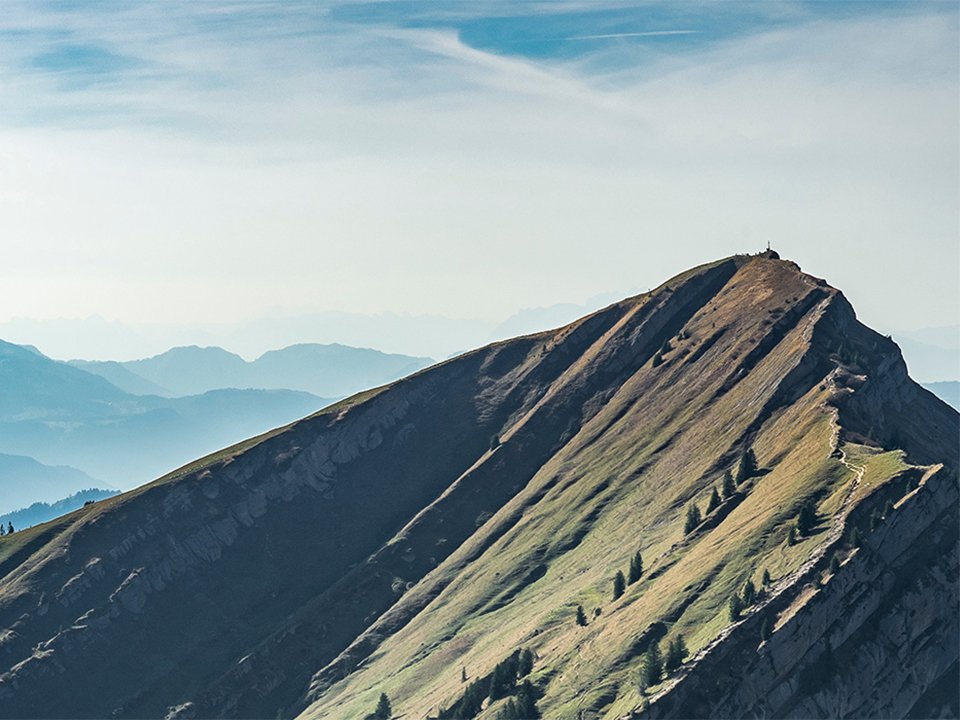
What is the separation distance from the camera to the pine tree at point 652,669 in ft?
571

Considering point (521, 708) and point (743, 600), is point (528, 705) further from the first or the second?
point (743, 600)

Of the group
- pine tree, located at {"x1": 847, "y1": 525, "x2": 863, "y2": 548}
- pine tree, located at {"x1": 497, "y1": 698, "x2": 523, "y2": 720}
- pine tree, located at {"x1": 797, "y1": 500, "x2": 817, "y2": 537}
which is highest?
pine tree, located at {"x1": 797, "y1": 500, "x2": 817, "y2": 537}

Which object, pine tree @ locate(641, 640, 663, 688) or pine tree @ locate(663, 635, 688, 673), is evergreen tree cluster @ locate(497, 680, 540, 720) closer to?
→ pine tree @ locate(641, 640, 663, 688)

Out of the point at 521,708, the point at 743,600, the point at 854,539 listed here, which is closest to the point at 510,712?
the point at 521,708

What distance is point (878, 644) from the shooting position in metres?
181

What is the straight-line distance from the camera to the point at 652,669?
174 metres

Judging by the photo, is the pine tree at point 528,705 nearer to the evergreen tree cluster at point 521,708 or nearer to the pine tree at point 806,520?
the evergreen tree cluster at point 521,708

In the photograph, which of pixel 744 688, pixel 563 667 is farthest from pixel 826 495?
pixel 563 667

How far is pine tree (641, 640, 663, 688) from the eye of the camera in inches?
6855

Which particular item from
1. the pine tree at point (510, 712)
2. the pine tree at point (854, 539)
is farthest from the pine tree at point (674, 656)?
the pine tree at point (854, 539)

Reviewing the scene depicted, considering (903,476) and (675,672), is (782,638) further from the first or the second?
(903,476)

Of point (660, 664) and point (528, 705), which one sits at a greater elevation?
point (660, 664)

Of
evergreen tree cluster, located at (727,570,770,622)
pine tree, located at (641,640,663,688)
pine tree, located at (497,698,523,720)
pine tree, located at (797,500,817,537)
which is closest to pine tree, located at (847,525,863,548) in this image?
pine tree, located at (797,500,817,537)

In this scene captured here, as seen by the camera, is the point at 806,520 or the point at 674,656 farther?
the point at 806,520
